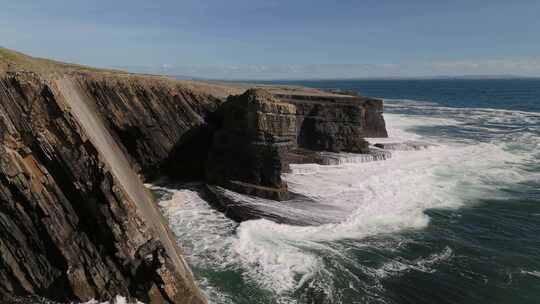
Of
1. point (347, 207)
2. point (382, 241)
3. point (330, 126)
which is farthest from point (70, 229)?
point (330, 126)

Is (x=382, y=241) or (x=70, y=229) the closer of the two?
(x=70, y=229)

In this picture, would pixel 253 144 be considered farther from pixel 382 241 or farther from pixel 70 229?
pixel 70 229

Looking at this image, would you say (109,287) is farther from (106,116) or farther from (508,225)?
(508,225)

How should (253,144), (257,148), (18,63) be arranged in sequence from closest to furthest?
(18,63) < (257,148) < (253,144)

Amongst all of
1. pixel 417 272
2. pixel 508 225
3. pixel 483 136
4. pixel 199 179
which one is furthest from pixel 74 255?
pixel 483 136

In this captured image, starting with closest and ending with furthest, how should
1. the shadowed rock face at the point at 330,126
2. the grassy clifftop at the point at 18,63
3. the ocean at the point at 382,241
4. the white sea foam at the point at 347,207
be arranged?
1. the ocean at the point at 382,241
2. the white sea foam at the point at 347,207
3. the grassy clifftop at the point at 18,63
4. the shadowed rock face at the point at 330,126

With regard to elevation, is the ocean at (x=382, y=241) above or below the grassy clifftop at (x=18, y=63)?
below

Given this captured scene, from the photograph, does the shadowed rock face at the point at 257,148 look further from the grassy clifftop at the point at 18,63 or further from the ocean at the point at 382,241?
the grassy clifftop at the point at 18,63

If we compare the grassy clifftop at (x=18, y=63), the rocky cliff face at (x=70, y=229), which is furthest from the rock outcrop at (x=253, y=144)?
the rocky cliff face at (x=70, y=229)
